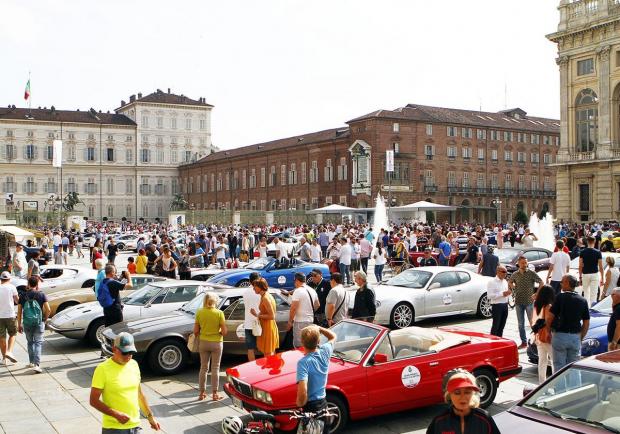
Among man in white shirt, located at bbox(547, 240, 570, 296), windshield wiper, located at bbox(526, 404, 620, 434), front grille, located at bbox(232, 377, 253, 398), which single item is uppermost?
man in white shirt, located at bbox(547, 240, 570, 296)

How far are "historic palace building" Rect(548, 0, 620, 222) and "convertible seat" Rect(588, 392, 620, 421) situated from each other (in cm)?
4495

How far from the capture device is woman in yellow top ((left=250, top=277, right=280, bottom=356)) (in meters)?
9.79

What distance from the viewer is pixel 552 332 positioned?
8664mm

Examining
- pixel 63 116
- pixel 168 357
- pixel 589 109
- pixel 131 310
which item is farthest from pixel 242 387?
pixel 63 116

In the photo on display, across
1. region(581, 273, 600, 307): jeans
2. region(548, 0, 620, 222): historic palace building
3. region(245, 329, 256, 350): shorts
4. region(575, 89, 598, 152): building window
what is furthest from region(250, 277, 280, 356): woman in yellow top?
region(575, 89, 598, 152): building window

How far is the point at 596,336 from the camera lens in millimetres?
9844

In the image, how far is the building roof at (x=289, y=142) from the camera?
73875mm

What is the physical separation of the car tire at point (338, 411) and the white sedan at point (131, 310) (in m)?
6.36

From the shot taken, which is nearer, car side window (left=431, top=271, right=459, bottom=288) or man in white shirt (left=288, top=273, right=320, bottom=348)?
man in white shirt (left=288, top=273, right=320, bottom=348)

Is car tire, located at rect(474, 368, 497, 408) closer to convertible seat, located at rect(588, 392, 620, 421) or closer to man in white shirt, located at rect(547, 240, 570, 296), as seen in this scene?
convertible seat, located at rect(588, 392, 620, 421)

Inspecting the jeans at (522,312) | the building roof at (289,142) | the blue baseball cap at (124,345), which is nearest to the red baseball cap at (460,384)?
the blue baseball cap at (124,345)

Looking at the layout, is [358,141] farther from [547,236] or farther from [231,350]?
[231,350]

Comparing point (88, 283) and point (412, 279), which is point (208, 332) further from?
point (88, 283)

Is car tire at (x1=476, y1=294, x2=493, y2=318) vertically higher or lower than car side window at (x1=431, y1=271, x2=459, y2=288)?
lower
